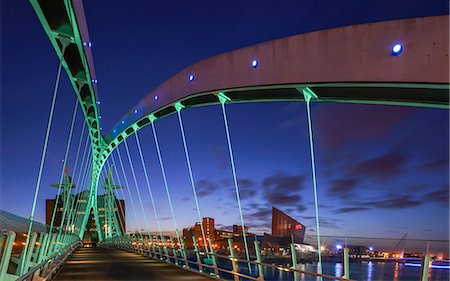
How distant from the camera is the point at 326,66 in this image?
355 inches

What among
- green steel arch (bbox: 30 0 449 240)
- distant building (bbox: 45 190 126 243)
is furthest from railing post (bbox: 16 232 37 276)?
distant building (bbox: 45 190 126 243)

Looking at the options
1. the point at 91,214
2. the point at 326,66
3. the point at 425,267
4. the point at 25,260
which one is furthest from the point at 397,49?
the point at 91,214

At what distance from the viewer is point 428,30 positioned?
7.36 meters

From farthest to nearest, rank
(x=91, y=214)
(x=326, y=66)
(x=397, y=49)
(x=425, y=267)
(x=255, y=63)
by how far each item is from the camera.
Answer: (x=91, y=214)
(x=255, y=63)
(x=326, y=66)
(x=397, y=49)
(x=425, y=267)

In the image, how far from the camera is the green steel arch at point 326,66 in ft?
24.4

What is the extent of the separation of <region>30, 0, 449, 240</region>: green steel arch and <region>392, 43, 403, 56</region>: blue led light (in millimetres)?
66

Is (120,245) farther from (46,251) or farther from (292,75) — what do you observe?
(292,75)

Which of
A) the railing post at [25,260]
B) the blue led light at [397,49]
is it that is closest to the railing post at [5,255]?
the railing post at [25,260]

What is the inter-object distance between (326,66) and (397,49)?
145 centimetres

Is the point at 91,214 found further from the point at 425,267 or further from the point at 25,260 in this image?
the point at 425,267

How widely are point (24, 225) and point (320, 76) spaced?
9.11m

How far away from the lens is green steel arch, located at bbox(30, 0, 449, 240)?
24.4 ft

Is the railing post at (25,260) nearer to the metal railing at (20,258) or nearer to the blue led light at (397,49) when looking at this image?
the metal railing at (20,258)

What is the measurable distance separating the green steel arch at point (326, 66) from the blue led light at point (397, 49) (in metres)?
0.07
